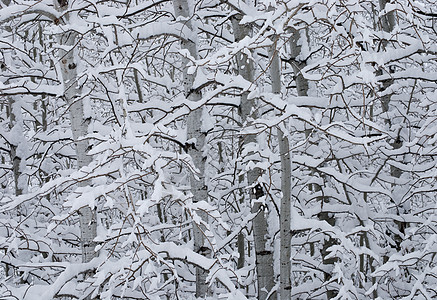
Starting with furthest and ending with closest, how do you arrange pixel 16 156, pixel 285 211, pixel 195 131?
1. pixel 16 156
2. pixel 195 131
3. pixel 285 211

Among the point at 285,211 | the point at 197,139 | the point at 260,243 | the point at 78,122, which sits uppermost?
the point at 78,122

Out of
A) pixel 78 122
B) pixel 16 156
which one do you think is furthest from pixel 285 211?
pixel 16 156

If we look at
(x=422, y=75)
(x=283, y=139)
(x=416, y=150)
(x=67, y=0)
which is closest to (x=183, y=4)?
(x=67, y=0)

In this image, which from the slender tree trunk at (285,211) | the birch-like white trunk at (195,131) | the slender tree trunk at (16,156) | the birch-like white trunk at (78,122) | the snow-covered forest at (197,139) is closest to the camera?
the snow-covered forest at (197,139)

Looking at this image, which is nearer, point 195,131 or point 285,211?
point 285,211

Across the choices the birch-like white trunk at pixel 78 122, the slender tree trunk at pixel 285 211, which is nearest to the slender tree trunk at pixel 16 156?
the birch-like white trunk at pixel 78 122

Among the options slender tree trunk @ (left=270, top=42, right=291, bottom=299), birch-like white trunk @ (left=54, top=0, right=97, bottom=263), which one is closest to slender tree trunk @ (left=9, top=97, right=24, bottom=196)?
birch-like white trunk @ (left=54, top=0, right=97, bottom=263)

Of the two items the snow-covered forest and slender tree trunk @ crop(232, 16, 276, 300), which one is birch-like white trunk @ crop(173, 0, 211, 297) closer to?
the snow-covered forest

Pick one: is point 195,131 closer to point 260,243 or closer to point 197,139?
point 197,139

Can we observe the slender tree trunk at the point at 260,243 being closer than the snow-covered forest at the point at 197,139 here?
No

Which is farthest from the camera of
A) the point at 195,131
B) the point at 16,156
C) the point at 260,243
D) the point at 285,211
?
the point at 16,156

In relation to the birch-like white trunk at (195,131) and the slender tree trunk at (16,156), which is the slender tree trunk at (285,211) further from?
the slender tree trunk at (16,156)

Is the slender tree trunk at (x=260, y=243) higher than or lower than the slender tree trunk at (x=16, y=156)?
lower

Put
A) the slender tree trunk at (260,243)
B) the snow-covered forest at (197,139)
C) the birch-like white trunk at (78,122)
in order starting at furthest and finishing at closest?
the slender tree trunk at (260,243) < the birch-like white trunk at (78,122) < the snow-covered forest at (197,139)
